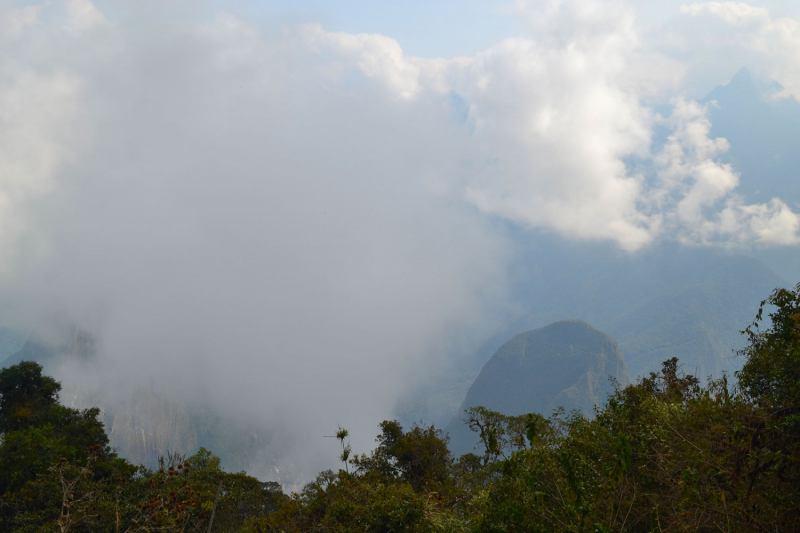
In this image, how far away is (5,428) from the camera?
46.3 meters

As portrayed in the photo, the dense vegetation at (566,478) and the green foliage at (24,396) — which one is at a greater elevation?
the green foliage at (24,396)

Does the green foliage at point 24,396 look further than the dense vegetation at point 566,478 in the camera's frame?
Yes

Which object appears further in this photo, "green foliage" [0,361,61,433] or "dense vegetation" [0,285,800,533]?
"green foliage" [0,361,61,433]

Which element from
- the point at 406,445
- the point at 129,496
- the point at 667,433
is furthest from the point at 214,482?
the point at 667,433

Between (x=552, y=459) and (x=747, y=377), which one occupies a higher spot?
(x=747, y=377)

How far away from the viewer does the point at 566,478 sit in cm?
1331

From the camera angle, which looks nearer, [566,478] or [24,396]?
[566,478]

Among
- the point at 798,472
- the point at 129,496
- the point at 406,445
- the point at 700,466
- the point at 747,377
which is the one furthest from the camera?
the point at 406,445

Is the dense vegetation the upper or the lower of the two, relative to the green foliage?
lower

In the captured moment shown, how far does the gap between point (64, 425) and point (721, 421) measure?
54.1 m

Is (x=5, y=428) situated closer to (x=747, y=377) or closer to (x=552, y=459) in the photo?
(x=552, y=459)

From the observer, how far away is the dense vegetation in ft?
30.9

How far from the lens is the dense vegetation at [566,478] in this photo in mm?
9414

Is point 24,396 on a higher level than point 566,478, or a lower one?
higher
